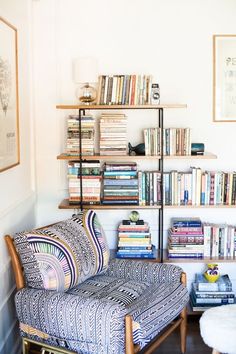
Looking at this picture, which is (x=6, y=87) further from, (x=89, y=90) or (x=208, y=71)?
(x=208, y=71)

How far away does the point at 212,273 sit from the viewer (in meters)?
3.49

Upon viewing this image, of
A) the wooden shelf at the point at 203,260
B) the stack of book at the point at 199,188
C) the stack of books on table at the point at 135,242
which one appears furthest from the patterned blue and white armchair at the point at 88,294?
the stack of book at the point at 199,188

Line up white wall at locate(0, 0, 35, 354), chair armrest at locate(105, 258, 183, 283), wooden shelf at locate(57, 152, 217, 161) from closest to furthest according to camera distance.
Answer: white wall at locate(0, 0, 35, 354) < chair armrest at locate(105, 258, 183, 283) < wooden shelf at locate(57, 152, 217, 161)

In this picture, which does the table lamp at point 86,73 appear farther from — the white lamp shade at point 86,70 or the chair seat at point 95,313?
the chair seat at point 95,313

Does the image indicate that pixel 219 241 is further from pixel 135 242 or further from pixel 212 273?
pixel 135 242

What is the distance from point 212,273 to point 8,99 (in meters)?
1.92

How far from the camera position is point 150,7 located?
3.53 m

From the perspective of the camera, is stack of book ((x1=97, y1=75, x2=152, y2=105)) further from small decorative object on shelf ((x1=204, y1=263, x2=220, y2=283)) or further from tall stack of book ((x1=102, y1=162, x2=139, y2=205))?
small decorative object on shelf ((x1=204, y1=263, x2=220, y2=283))

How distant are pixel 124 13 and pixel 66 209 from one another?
5.11 ft

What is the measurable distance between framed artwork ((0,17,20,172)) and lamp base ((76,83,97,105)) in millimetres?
539

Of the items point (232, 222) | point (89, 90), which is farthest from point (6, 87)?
point (232, 222)

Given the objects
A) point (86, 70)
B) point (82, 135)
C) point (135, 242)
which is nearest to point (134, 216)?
point (135, 242)

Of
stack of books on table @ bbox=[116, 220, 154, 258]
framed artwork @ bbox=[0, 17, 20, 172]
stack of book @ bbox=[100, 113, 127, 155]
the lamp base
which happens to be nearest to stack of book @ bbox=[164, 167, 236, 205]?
stack of books on table @ bbox=[116, 220, 154, 258]

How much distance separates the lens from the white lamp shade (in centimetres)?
330
